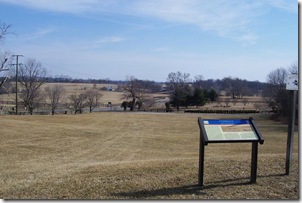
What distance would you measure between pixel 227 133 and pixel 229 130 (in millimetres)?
90

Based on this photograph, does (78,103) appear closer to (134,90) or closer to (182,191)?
(134,90)

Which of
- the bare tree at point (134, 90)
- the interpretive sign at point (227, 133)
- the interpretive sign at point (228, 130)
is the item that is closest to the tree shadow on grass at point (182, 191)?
the interpretive sign at point (227, 133)

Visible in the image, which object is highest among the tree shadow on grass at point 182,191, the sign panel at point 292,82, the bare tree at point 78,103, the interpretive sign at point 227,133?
the sign panel at point 292,82

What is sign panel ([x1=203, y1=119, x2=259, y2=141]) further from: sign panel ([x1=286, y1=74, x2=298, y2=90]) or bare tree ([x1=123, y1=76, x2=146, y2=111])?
bare tree ([x1=123, y1=76, x2=146, y2=111])

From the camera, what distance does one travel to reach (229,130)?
7.06 meters

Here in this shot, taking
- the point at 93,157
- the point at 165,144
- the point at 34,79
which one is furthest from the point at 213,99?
the point at 93,157

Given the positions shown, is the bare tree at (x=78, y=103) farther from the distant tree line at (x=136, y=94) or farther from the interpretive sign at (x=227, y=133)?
the interpretive sign at (x=227, y=133)

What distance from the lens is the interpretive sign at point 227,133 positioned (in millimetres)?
6902

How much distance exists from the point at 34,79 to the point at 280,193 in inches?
2735

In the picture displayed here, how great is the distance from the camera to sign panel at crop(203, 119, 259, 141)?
22.8ft

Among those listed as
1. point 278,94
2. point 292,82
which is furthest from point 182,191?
point 278,94

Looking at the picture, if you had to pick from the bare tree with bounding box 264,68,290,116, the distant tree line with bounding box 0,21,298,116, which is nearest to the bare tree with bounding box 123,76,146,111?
the distant tree line with bounding box 0,21,298,116

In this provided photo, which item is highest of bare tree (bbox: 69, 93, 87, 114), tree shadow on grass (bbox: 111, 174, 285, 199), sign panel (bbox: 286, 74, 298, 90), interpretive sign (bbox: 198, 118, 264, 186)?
sign panel (bbox: 286, 74, 298, 90)

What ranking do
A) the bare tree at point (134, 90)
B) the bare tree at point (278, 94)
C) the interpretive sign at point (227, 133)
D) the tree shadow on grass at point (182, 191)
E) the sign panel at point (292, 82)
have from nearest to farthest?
the tree shadow on grass at point (182, 191) < the interpretive sign at point (227, 133) < the sign panel at point (292, 82) < the bare tree at point (278, 94) < the bare tree at point (134, 90)
